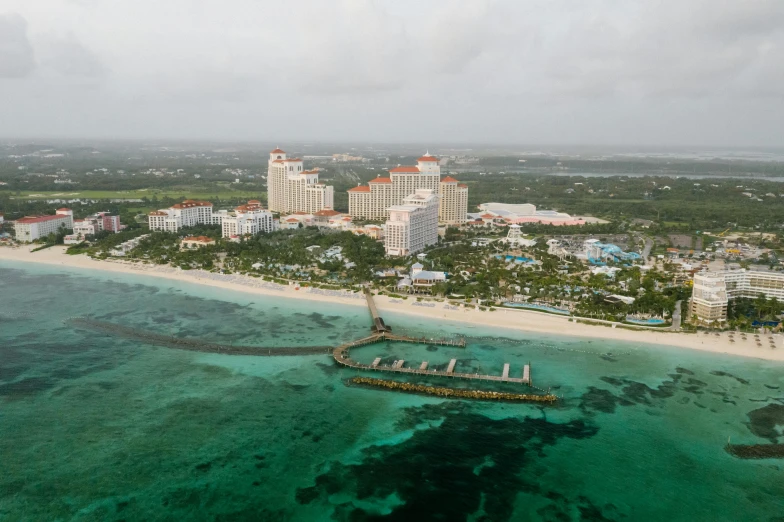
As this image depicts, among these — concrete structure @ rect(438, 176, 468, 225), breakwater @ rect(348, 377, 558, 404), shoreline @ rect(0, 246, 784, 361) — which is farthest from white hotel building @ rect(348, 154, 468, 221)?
breakwater @ rect(348, 377, 558, 404)

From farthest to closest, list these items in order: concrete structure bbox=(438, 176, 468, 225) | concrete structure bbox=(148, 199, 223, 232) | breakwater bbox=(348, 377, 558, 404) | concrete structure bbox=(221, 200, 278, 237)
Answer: concrete structure bbox=(438, 176, 468, 225) → concrete structure bbox=(148, 199, 223, 232) → concrete structure bbox=(221, 200, 278, 237) → breakwater bbox=(348, 377, 558, 404)

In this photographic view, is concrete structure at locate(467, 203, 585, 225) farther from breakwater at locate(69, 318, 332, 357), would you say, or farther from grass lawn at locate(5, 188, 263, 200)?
breakwater at locate(69, 318, 332, 357)

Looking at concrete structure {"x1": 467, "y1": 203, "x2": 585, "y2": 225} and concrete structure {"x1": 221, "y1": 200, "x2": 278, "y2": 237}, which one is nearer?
concrete structure {"x1": 221, "y1": 200, "x2": 278, "y2": 237}

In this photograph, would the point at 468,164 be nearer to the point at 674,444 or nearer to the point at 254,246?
the point at 254,246

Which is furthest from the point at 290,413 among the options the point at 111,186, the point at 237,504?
the point at 111,186

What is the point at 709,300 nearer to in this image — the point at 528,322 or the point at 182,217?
the point at 528,322
